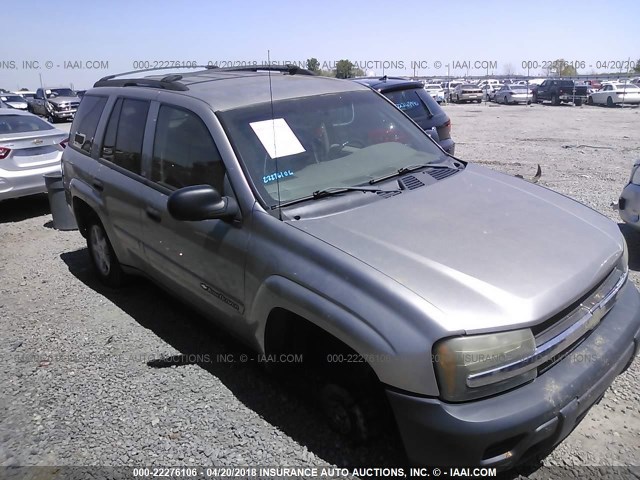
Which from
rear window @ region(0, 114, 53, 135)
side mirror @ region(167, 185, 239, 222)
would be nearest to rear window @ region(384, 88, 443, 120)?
rear window @ region(0, 114, 53, 135)

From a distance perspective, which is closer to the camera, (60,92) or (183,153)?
(183,153)

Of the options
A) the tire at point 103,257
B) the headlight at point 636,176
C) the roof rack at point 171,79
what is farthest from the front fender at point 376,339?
the headlight at point 636,176

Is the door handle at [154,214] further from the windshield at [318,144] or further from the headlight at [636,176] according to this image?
the headlight at [636,176]

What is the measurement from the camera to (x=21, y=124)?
324 inches

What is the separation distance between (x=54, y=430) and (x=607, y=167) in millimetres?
9994

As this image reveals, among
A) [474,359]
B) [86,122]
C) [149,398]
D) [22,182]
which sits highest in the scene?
[86,122]

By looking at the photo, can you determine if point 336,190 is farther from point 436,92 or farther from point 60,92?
point 436,92

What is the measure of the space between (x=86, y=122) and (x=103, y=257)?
1250 millimetres

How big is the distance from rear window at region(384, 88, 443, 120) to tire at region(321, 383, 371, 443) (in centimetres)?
603

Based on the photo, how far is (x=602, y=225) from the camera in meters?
2.91

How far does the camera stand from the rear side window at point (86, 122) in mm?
4582

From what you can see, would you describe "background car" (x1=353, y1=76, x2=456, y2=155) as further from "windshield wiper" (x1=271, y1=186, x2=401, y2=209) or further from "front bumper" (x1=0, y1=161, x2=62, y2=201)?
"windshield wiper" (x1=271, y1=186, x2=401, y2=209)

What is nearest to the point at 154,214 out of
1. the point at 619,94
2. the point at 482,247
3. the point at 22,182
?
the point at 482,247

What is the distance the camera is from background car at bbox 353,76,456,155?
7.91m
